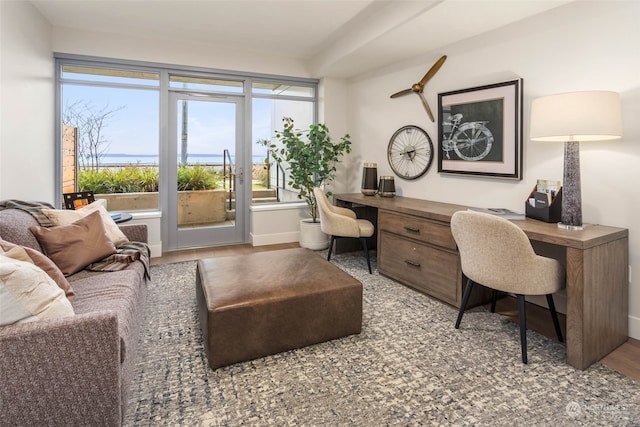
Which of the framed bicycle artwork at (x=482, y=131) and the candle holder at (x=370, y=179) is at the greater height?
the framed bicycle artwork at (x=482, y=131)

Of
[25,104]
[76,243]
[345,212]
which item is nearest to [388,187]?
[345,212]

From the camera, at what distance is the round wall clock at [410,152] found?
3.88 metres

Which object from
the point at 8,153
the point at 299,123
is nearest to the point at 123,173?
the point at 8,153

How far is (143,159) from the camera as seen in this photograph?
14.6 feet

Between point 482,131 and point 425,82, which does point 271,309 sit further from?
point 425,82

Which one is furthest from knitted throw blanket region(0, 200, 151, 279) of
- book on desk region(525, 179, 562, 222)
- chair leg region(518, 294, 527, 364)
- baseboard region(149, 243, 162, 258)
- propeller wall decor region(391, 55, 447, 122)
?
propeller wall decor region(391, 55, 447, 122)

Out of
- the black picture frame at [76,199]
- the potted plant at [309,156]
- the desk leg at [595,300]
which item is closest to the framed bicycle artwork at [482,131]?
the desk leg at [595,300]

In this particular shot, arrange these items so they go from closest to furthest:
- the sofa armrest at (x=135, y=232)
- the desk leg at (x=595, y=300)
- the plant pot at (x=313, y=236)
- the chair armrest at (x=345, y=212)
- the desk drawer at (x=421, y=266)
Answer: the desk leg at (x=595, y=300) < the desk drawer at (x=421, y=266) < the sofa armrest at (x=135, y=232) < the chair armrest at (x=345, y=212) < the plant pot at (x=313, y=236)

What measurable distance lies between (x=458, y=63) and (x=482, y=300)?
2184 mm

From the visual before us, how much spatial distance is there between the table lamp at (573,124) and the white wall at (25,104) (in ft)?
12.4

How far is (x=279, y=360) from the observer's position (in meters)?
2.09

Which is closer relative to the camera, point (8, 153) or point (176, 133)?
point (8, 153)

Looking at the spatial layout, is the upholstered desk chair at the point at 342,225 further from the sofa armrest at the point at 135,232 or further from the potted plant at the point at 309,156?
the sofa armrest at the point at 135,232

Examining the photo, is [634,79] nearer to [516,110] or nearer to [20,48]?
[516,110]
